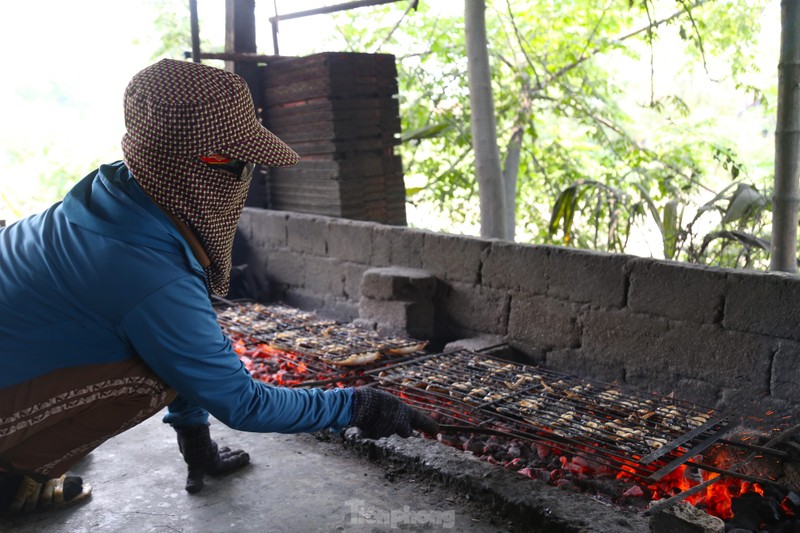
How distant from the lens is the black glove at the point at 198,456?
10.3ft

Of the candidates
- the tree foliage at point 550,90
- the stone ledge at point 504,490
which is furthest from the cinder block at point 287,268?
the tree foliage at point 550,90

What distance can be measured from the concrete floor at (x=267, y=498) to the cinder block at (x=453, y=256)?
1.63 metres

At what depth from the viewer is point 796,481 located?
9.29 ft

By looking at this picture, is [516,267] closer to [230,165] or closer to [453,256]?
[453,256]

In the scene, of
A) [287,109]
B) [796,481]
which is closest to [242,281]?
[287,109]

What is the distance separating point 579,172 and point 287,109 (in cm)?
609

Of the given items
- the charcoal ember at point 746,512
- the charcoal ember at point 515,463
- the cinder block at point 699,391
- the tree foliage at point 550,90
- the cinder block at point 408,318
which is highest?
the tree foliage at point 550,90

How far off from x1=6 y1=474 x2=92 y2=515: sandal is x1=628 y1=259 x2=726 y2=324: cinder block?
2.78 meters

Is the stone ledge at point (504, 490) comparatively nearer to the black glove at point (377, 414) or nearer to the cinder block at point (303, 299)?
the black glove at point (377, 414)

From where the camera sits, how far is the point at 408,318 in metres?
4.88

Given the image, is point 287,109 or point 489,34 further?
point 489,34

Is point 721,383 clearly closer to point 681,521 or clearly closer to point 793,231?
point 793,231

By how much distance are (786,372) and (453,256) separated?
2.10 metres

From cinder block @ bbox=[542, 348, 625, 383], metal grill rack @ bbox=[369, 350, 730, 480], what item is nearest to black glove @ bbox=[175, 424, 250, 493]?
metal grill rack @ bbox=[369, 350, 730, 480]
